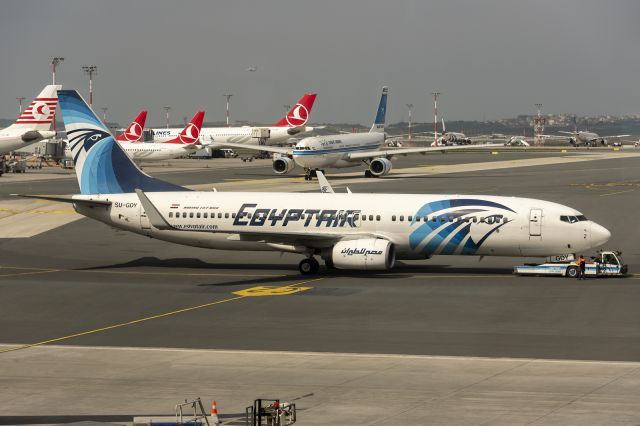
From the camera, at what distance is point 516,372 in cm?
3234

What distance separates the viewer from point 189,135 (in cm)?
15488

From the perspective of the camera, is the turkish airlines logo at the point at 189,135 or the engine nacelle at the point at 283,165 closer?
the engine nacelle at the point at 283,165

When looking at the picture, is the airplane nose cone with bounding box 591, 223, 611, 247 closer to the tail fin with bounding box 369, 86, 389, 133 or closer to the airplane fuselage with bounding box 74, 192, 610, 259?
the airplane fuselage with bounding box 74, 192, 610, 259

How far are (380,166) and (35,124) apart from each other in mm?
40401

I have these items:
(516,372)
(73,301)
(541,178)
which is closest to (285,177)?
(541,178)

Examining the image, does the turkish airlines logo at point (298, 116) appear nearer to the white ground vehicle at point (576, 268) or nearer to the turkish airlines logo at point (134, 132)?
the turkish airlines logo at point (134, 132)

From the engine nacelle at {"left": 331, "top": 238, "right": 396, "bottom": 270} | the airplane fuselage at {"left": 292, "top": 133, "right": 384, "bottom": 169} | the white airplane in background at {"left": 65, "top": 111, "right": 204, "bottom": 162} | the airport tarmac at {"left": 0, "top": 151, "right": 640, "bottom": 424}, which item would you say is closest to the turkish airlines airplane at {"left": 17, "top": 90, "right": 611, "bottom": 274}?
the engine nacelle at {"left": 331, "top": 238, "right": 396, "bottom": 270}

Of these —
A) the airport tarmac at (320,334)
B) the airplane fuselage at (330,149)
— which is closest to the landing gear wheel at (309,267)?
the airport tarmac at (320,334)

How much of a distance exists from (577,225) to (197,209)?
19.8 m

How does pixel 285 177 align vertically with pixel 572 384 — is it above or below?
above

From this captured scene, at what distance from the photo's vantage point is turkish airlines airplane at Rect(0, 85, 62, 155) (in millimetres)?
118062

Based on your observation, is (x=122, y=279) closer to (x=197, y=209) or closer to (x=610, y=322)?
(x=197, y=209)

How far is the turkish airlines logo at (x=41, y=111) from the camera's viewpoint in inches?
4648

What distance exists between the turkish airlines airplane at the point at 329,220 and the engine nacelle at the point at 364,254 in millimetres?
49
